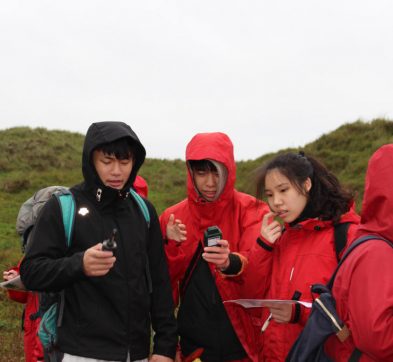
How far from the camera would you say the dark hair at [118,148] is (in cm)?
294

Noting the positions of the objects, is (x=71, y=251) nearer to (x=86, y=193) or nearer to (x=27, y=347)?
(x=86, y=193)

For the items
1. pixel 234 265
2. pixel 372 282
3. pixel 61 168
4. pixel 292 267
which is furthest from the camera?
pixel 61 168

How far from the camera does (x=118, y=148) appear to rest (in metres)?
2.95

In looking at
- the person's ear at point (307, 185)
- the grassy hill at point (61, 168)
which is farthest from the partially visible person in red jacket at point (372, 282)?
the grassy hill at point (61, 168)

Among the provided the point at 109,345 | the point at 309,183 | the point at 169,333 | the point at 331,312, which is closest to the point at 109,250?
the point at 109,345

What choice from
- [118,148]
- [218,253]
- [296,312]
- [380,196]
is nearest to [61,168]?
[118,148]

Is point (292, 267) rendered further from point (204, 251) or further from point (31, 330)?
point (31, 330)

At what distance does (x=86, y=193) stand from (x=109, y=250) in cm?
54

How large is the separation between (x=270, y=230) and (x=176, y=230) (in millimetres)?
681

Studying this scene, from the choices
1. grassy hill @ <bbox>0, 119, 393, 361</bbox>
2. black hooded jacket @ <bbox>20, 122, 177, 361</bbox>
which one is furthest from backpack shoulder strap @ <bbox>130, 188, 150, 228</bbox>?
grassy hill @ <bbox>0, 119, 393, 361</bbox>

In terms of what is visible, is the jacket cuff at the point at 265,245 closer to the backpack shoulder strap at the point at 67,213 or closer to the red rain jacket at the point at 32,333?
the backpack shoulder strap at the point at 67,213

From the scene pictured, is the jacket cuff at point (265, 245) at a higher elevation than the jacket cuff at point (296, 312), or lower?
higher

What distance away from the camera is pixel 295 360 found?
8.02 feet

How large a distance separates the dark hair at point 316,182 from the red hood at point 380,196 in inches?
24.2
